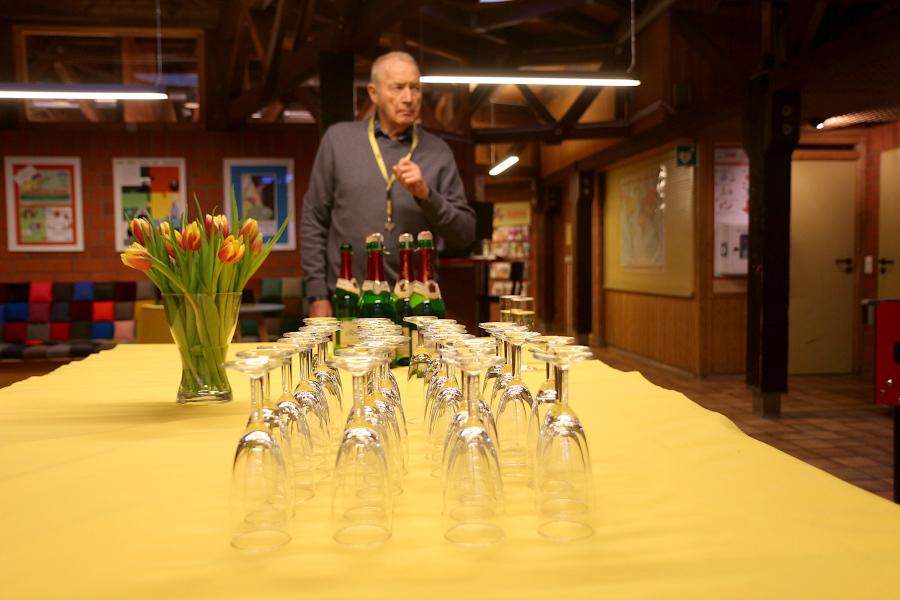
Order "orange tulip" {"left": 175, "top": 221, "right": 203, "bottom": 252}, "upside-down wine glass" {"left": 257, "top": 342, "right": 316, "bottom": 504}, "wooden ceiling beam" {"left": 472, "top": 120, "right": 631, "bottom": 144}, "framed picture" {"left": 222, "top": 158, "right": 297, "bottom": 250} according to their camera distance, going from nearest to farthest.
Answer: "upside-down wine glass" {"left": 257, "top": 342, "right": 316, "bottom": 504}
"orange tulip" {"left": 175, "top": 221, "right": 203, "bottom": 252}
"framed picture" {"left": 222, "top": 158, "right": 297, "bottom": 250}
"wooden ceiling beam" {"left": 472, "top": 120, "right": 631, "bottom": 144}

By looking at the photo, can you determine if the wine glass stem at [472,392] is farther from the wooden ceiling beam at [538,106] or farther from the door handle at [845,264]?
the wooden ceiling beam at [538,106]

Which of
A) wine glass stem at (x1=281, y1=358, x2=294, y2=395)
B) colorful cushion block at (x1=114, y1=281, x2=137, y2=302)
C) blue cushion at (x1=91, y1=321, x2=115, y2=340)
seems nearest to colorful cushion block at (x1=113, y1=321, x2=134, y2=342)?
blue cushion at (x1=91, y1=321, x2=115, y2=340)

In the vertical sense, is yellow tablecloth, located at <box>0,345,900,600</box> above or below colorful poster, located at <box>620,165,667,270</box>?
below

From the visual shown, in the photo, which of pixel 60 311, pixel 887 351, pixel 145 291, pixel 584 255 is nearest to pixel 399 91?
pixel 887 351

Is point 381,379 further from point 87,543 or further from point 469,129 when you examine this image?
point 469,129

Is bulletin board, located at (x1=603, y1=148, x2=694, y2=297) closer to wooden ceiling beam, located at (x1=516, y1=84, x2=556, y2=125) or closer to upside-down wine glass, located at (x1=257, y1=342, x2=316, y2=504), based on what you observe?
wooden ceiling beam, located at (x1=516, y1=84, x2=556, y2=125)

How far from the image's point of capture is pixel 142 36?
9016 mm

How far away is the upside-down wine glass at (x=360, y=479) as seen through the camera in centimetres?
87

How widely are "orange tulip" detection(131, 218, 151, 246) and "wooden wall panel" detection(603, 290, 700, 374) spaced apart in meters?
7.11

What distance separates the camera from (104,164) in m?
8.63

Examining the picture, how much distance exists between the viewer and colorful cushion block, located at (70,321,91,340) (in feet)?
25.6

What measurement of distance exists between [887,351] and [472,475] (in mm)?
3951

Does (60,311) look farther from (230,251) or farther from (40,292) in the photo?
(230,251)

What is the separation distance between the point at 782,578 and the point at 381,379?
0.66 m
